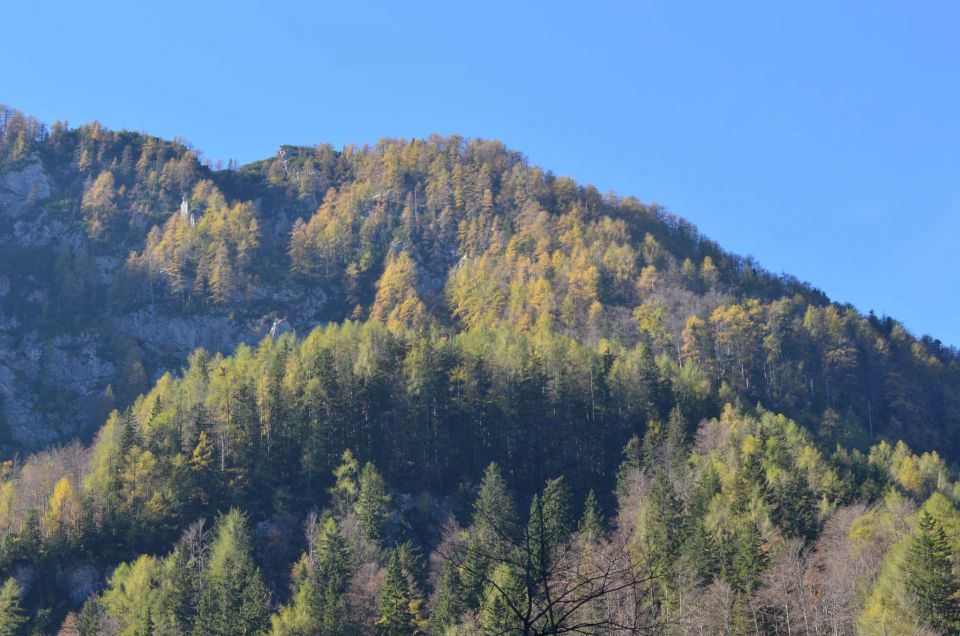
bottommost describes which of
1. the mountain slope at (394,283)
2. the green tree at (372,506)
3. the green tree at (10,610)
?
the green tree at (10,610)

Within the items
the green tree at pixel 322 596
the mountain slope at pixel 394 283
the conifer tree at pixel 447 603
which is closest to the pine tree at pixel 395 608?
the conifer tree at pixel 447 603

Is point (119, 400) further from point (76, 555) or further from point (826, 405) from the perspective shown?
point (826, 405)

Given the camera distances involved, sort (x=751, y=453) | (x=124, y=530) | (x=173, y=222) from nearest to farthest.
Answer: (x=751, y=453) < (x=124, y=530) < (x=173, y=222)

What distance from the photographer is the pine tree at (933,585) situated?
51.5 meters

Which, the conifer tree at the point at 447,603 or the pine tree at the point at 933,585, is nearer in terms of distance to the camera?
the pine tree at the point at 933,585

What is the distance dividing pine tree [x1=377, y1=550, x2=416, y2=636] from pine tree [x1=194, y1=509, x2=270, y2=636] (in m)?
7.74

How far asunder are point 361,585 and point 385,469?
84.1ft

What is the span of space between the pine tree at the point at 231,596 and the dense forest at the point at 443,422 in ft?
0.73

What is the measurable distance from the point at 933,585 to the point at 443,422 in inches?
2064

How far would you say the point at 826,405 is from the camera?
130m

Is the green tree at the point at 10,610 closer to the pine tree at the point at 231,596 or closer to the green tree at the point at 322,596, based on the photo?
the pine tree at the point at 231,596

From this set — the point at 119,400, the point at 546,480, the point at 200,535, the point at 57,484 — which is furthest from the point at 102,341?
the point at 546,480

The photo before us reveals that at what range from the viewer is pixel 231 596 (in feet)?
211

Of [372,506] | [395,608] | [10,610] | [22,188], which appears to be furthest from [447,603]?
[22,188]
